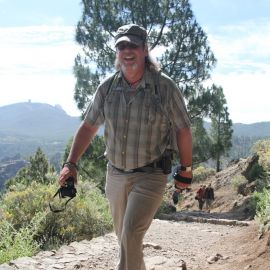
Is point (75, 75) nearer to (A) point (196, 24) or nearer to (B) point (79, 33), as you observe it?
(B) point (79, 33)

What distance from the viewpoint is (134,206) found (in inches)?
146

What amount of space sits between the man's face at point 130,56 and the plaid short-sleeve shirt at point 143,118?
0.37 feet

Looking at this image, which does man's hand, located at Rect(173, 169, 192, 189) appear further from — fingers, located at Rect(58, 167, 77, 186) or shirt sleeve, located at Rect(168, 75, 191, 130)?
fingers, located at Rect(58, 167, 77, 186)

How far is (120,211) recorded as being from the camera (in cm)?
402

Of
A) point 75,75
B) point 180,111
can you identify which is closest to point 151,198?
point 180,111

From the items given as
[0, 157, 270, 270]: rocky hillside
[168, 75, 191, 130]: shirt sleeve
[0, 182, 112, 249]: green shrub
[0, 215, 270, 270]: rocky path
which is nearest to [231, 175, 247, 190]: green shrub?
[0, 157, 270, 270]: rocky hillside

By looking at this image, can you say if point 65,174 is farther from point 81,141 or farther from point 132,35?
point 132,35

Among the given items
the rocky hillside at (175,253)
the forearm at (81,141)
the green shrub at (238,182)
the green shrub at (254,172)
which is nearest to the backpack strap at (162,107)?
the forearm at (81,141)

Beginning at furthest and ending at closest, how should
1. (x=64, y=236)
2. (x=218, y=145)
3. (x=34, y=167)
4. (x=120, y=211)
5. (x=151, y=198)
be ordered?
(x=34, y=167) → (x=218, y=145) → (x=64, y=236) → (x=120, y=211) → (x=151, y=198)

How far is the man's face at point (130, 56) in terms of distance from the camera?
382 cm

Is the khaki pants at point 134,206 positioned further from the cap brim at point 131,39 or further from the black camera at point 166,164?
the cap brim at point 131,39

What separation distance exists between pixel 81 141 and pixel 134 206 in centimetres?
80

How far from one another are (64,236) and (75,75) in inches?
394

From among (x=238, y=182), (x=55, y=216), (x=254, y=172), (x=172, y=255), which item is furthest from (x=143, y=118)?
(x=238, y=182)
